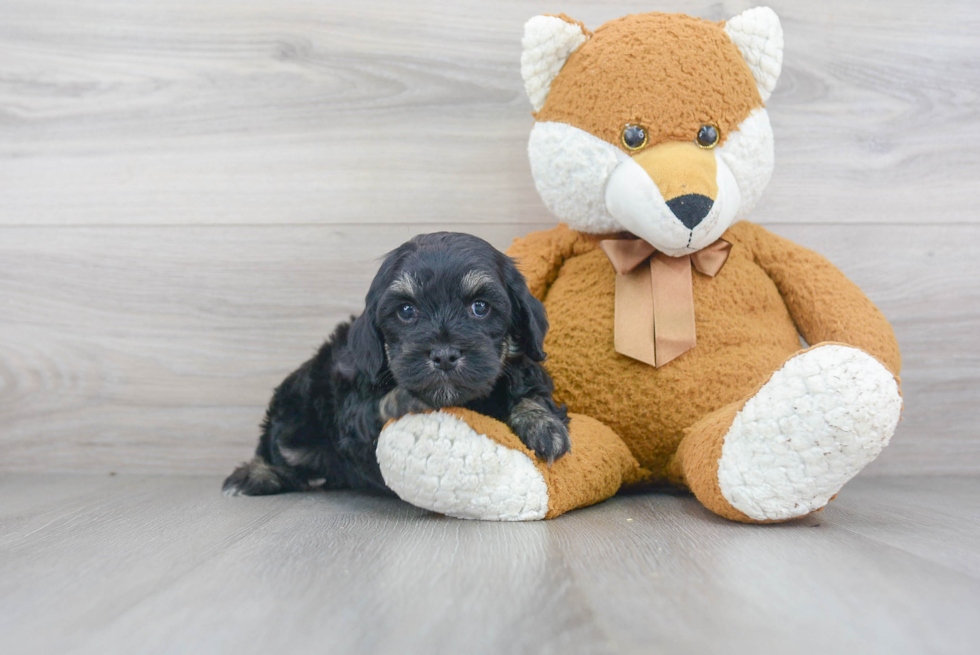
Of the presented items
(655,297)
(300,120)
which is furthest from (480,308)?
(300,120)

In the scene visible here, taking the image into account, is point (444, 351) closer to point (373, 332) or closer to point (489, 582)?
point (373, 332)

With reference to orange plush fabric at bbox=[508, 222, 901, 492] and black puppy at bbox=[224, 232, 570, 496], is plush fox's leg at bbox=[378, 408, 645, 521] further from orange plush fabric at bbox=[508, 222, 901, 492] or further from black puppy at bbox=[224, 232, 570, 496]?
Result: orange plush fabric at bbox=[508, 222, 901, 492]

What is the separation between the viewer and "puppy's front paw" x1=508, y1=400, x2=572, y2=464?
1429mm

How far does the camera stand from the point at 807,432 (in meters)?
1.24

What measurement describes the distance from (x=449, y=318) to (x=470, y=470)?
29 cm

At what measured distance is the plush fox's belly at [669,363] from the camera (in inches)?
63.6

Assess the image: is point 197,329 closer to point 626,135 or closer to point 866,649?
point 626,135

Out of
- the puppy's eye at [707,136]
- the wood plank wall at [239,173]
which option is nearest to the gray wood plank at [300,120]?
the wood plank wall at [239,173]

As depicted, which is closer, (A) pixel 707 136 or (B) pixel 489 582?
(B) pixel 489 582

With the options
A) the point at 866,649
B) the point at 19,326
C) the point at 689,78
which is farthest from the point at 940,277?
the point at 19,326

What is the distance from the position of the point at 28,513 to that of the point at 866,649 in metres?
1.67

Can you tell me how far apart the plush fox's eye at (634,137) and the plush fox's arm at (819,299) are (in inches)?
15.3

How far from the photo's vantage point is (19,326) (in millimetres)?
2166

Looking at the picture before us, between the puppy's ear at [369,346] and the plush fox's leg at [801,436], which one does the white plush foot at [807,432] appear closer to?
the plush fox's leg at [801,436]
